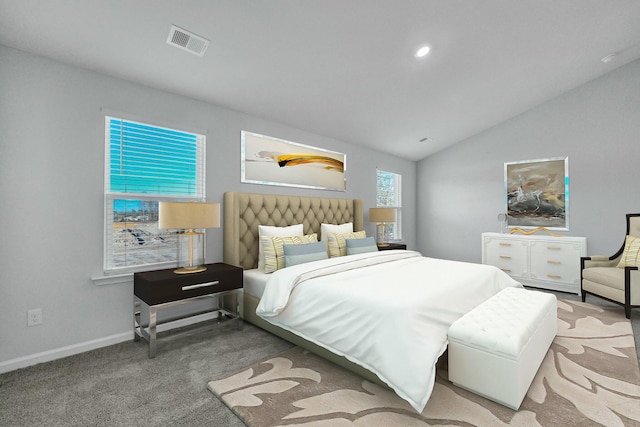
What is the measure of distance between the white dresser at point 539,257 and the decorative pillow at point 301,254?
3373mm

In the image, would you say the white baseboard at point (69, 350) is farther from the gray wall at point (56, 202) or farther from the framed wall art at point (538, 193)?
the framed wall art at point (538, 193)

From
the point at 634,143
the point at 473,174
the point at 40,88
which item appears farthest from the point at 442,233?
the point at 40,88

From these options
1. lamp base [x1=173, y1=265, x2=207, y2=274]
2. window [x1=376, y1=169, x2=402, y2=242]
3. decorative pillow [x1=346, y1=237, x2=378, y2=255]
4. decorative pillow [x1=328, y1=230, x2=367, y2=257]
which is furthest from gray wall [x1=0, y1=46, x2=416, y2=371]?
window [x1=376, y1=169, x2=402, y2=242]

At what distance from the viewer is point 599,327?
10.1 ft

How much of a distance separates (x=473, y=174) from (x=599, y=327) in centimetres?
324

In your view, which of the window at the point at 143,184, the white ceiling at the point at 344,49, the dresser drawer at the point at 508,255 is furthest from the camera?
the dresser drawer at the point at 508,255

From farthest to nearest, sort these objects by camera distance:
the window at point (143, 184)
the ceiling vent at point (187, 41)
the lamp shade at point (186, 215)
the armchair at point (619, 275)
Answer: the armchair at point (619, 275) < the window at point (143, 184) < the lamp shade at point (186, 215) < the ceiling vent at point (187, 41)

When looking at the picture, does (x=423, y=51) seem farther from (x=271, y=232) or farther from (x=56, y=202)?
(x=56, y=202)

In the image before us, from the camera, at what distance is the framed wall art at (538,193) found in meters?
4.81

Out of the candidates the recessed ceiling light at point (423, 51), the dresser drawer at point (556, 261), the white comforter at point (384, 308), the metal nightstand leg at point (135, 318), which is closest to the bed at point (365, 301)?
the white comforter at point (384, 308)

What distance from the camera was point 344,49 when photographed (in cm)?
289

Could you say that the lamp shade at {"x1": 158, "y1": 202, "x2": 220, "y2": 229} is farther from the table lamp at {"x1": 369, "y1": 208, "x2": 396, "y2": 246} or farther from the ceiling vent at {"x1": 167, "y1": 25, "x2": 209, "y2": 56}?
the table lamp at {"x1": 369, "y1": 208, "x2": 396, "y2": 246}

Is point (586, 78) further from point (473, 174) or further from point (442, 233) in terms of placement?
point (442, 233)

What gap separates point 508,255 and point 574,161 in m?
1.73
